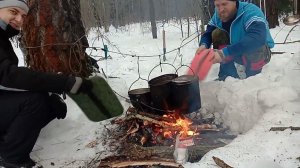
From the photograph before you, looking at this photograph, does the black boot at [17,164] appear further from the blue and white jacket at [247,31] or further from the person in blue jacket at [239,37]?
the blue and white jacket at [247,31]

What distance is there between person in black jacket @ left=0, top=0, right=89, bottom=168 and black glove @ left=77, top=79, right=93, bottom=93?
19mm

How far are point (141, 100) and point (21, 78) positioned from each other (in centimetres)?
130

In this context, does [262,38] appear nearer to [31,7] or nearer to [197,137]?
[197,137]

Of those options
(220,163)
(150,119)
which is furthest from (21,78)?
(220,163)

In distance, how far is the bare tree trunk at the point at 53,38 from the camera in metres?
3.96

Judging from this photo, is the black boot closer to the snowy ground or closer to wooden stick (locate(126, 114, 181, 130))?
the snowy ground

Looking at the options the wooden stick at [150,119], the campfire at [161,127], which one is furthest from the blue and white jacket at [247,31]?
the wooden stick at [150,119]

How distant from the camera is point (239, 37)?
13.9 feet

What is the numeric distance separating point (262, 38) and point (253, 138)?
1.79 metres

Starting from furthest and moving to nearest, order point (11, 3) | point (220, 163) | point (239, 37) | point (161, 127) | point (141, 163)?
1. point (239, 37)
2. point (161, 127)
3. point (11, 3)
4. point (141, 163)
5. point (220, 163)

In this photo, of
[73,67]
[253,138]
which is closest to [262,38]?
[253,138]

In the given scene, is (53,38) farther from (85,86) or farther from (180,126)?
(180,126)

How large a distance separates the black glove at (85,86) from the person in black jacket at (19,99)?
0.02m

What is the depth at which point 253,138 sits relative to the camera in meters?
2.54
